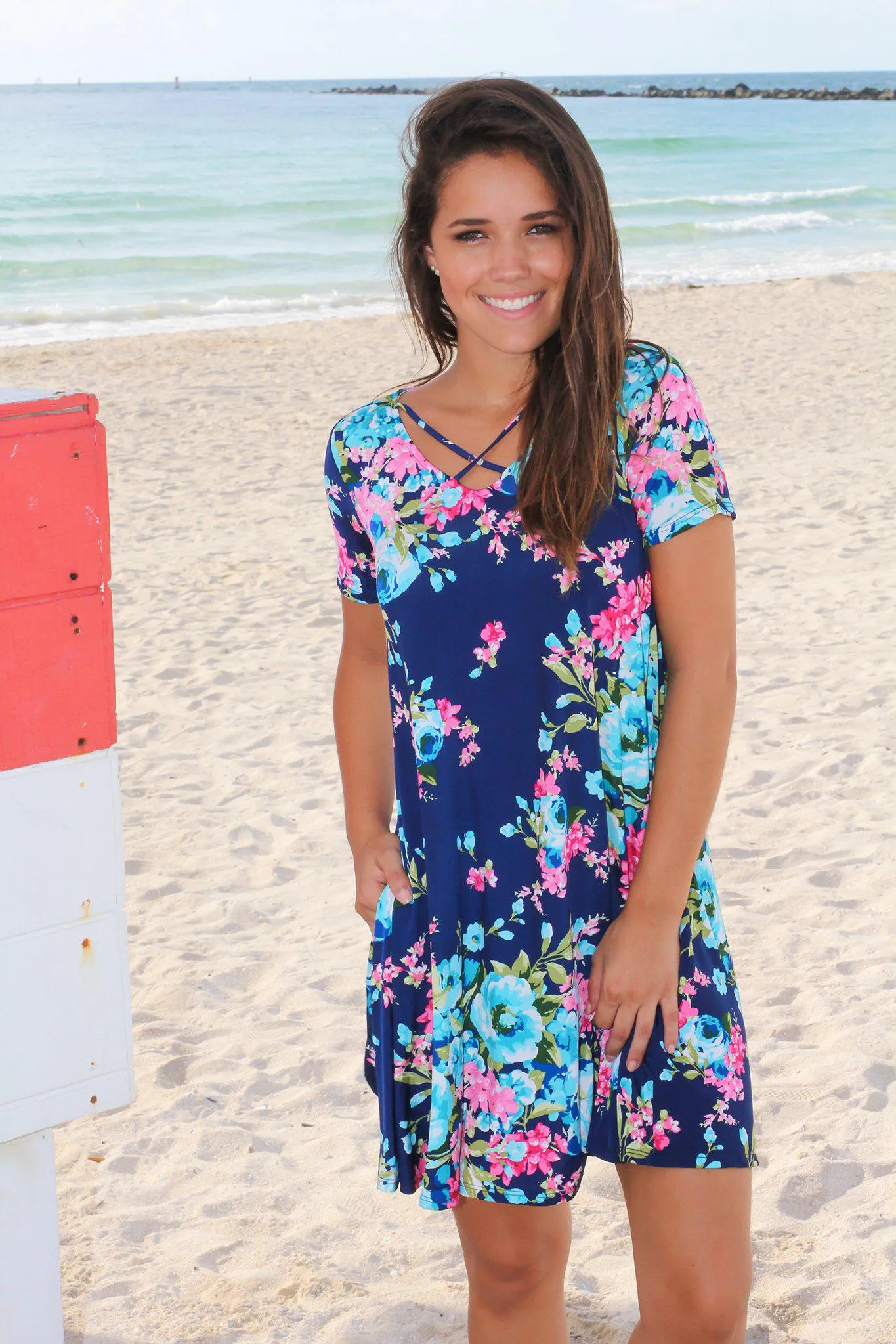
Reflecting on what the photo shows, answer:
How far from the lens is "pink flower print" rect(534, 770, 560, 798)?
60.6 inches

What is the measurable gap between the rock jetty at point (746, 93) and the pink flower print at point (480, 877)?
68.5 meters

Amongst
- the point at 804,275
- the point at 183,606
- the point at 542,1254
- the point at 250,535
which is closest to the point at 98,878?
the point at 542,1254

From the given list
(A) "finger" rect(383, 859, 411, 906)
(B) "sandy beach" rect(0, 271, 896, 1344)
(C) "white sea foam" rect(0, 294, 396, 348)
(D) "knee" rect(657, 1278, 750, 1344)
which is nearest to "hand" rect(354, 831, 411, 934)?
(A) "finger" rect(383, 859, 411, 906)

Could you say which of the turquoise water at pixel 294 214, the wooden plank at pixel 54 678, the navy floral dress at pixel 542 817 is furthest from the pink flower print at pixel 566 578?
the turquoise water at pixel 294 214

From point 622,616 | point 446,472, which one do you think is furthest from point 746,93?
point 622,616

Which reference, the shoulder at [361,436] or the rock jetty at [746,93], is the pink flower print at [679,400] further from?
the rock jetty at [746,93]

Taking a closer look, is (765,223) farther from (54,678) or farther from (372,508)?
(54,678)

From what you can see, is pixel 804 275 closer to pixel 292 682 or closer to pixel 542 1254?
pixel 292 682

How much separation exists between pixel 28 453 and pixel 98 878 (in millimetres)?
541

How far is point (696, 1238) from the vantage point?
4.76 ft

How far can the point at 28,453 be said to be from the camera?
4.96 feet

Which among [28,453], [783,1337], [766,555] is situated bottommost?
[783,1337]

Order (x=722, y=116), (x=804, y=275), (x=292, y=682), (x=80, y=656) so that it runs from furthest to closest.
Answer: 1. (x=722, y=116)
2. (x=804, y=275)
3. (x=292, y=682)
4. (x=80, y=656)

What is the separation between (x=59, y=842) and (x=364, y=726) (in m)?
0.43
